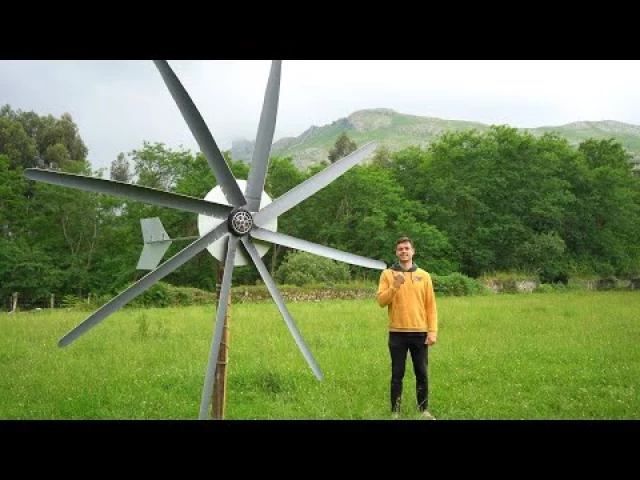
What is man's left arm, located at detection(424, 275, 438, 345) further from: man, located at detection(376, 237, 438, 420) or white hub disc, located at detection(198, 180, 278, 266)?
white hub disc, located at detection(198, 180, 278, 266)

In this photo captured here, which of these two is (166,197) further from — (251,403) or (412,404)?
(412,404)

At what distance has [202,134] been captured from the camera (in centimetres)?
515

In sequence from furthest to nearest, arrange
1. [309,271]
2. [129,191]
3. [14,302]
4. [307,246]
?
[309,271] < [14,302] < [307,246] < [129,191]

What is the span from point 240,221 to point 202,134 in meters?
0.84

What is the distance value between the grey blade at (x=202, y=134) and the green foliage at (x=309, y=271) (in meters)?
19.7

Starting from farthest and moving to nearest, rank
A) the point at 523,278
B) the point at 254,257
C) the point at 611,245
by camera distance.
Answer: the point at 611,245 < the point at 523,278 < the point at 254,257

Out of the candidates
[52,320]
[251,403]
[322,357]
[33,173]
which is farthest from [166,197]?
[52,320]

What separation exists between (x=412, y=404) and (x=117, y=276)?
2216 centimetres

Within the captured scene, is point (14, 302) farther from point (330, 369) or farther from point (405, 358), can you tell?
point (405, 358)

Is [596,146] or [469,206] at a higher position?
[596,146]

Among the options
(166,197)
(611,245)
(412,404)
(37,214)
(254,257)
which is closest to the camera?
(166,197)

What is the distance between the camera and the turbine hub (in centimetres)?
534

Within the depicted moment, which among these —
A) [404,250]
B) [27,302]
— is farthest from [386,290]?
[27,302]

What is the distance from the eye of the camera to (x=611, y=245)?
25.5 metres
